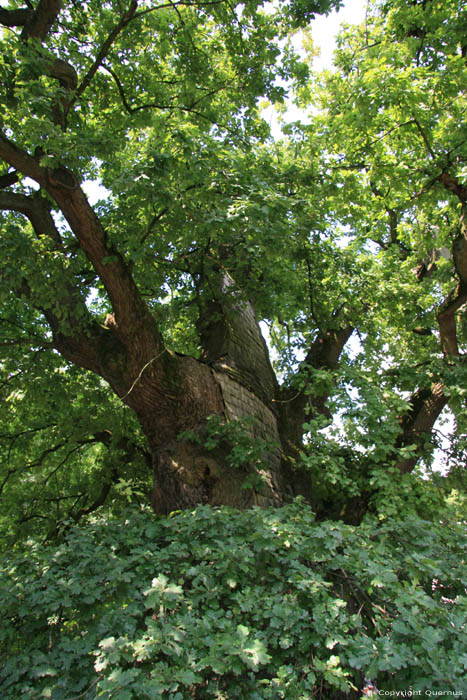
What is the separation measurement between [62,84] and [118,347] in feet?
10.8

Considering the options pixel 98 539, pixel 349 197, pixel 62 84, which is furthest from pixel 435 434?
pixel 62 84

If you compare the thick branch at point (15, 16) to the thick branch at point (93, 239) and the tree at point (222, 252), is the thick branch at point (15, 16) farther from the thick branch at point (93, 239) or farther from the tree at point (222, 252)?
the thick branch at point (93, 239)

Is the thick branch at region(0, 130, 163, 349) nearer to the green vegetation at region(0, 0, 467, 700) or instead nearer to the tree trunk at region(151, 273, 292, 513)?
the green vegetation at region(0, 0, 467, 700)

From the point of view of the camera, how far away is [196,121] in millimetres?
6785

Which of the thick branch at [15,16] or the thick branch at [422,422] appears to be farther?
the thick branch at [422,422]

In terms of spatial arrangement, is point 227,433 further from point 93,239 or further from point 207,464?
point 93,239

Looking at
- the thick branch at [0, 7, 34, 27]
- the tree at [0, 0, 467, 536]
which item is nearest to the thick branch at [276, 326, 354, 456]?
the tree at [0, 0, 467, 536]

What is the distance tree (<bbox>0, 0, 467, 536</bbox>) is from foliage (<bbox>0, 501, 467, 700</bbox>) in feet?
5.04

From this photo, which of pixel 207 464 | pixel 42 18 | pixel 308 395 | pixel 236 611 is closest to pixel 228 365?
pixel 308 395

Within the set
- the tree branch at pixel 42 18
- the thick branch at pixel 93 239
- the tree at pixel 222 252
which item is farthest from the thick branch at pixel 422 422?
the tree branch at pixel 42 18

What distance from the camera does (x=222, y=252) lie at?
24.9 ft

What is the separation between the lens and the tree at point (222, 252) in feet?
16.0

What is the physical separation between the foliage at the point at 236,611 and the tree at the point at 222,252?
154 centimetres

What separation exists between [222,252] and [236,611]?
594 cm
